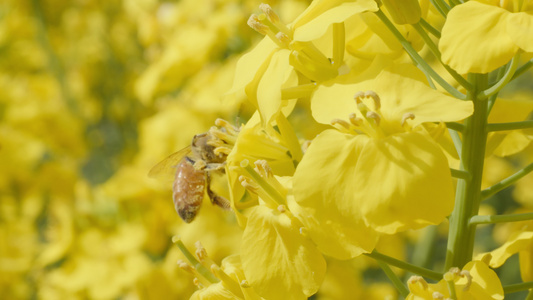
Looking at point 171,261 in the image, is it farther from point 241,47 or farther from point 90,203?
point 241,47

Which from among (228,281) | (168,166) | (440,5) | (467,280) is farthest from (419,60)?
(168,166)

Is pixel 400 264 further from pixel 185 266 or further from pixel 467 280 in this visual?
pixel 185 266

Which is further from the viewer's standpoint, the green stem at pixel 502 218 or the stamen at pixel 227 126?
the stamen at pixel 227 126

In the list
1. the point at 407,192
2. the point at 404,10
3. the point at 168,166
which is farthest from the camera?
the point at 168,166

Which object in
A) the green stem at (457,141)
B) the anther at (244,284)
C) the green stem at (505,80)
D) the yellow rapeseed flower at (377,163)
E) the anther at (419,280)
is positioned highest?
the yellow rapeseed flower at (377,163)

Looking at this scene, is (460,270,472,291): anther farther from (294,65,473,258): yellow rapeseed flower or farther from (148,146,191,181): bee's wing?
(148,146,191,181): bee's wing

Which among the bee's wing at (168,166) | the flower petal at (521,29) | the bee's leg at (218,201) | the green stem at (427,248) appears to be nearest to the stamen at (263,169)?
the flower petal at (521,29)

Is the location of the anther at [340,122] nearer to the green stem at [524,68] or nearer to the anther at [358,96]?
the anther at [358,96]
